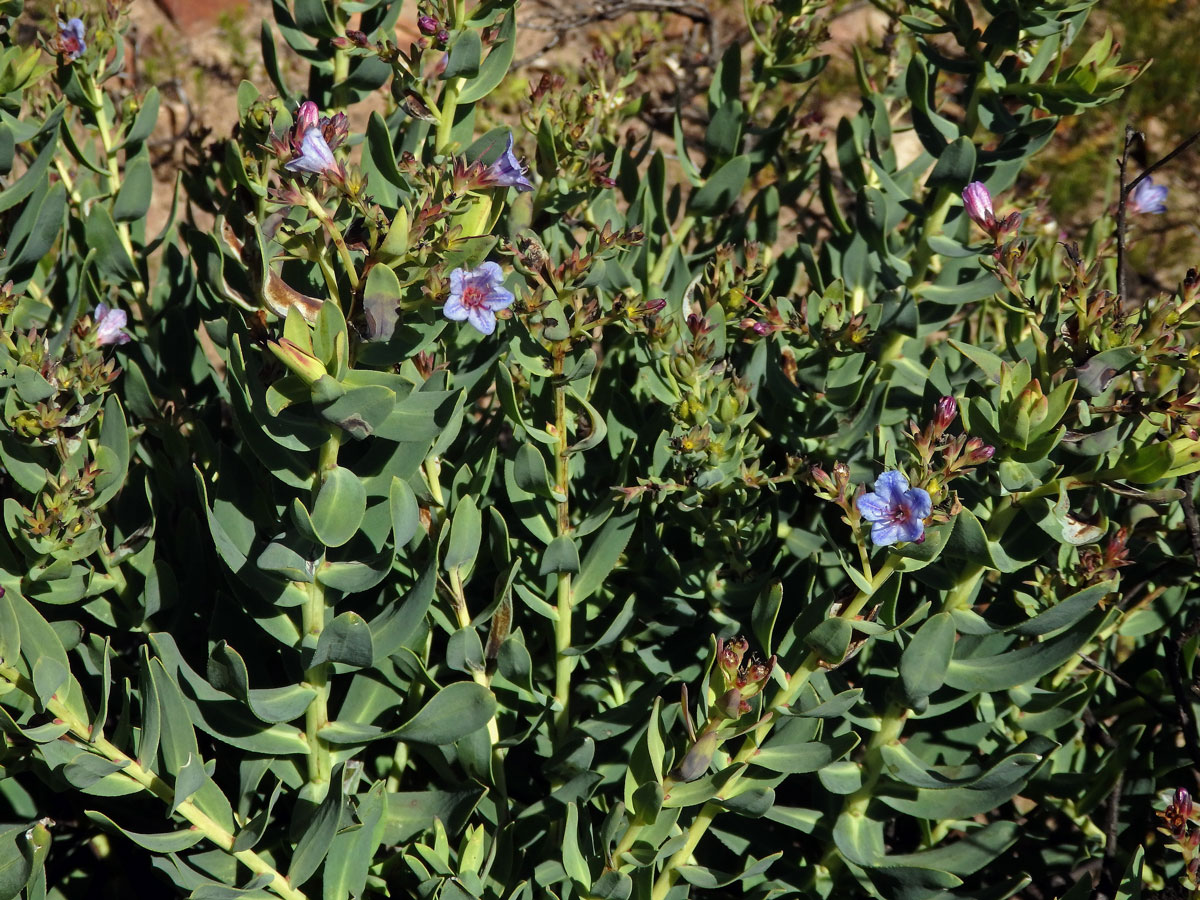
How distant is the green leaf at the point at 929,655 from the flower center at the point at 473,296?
94cm

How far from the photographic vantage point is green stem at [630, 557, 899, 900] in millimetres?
1783

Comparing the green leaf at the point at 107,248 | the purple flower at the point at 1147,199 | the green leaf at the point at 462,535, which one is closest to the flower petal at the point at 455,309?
the green leaf at the point at 462,535

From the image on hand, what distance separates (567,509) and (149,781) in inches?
36.4

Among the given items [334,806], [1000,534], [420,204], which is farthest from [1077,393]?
[334,806]

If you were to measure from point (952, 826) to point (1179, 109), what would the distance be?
4165mm

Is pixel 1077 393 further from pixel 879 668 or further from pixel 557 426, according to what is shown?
pixel 557 426

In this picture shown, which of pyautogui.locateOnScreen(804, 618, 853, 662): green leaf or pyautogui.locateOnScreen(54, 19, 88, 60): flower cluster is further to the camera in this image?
pyautogui.locateOnScreen(54, 19, 88, 60): flower cluster

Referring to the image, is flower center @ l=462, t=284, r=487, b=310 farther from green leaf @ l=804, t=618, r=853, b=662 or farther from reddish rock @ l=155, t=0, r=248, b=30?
reddish rock @ l=155, t=0, r=248, b=30

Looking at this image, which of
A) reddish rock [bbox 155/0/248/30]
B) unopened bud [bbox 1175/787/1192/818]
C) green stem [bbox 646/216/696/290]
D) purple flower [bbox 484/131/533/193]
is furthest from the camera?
reddish rock [bbox 155/0/248/30]

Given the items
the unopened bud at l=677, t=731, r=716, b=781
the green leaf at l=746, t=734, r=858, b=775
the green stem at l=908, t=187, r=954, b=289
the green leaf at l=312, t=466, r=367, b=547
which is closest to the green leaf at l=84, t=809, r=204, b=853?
the green leaf at l=312, t=466, r=367, b=547

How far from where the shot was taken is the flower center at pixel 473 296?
167 cm

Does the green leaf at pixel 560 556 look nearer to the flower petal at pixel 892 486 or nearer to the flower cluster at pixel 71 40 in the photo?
the flower petal at pixel 892 486

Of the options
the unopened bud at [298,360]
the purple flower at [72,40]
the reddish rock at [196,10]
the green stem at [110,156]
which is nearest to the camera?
the unopened bud at [298,360]

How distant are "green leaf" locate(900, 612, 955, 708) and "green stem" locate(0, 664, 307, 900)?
1198 millimetres
